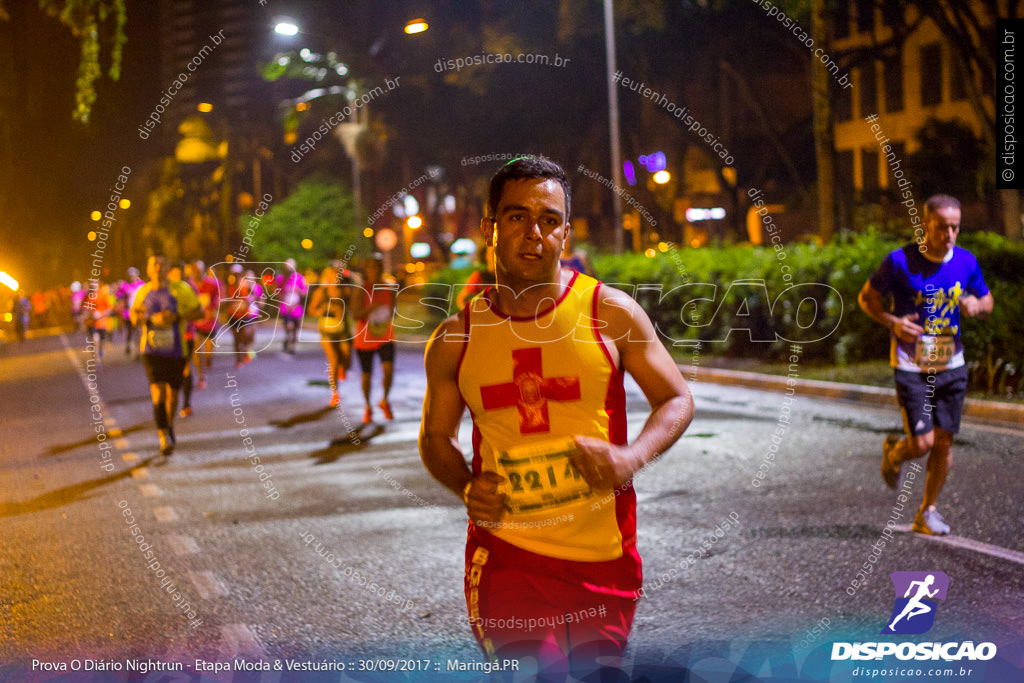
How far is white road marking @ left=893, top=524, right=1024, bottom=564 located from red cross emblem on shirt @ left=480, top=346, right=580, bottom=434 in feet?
12.6

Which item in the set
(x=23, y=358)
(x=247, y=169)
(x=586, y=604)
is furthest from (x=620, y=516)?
(x=247, y=169)

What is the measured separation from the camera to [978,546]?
561 centimetres

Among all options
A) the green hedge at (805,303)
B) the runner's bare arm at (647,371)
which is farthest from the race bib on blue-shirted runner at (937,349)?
the green hedge at (805,303)

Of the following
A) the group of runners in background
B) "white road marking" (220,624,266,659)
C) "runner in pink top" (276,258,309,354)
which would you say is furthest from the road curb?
"runner in pink top" (276,258,309,354)

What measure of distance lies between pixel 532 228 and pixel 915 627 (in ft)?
9.89

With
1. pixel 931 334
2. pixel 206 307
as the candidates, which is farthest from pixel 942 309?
pixel 206 307

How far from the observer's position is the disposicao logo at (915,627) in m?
4.07

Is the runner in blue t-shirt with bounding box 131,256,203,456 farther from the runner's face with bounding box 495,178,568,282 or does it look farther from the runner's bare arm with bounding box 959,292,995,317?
the runner's face with bounding box 495,178,568,282

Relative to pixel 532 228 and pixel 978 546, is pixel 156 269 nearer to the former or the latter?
pixel 978 546

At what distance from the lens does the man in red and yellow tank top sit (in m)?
2.48

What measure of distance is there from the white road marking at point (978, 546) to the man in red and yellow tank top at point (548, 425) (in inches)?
143

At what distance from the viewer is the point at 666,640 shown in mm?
4367

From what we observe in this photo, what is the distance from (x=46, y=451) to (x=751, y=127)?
96.8 ft

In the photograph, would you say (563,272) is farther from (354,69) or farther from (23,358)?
(23,358)
